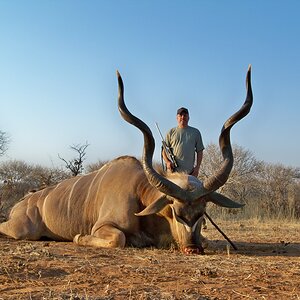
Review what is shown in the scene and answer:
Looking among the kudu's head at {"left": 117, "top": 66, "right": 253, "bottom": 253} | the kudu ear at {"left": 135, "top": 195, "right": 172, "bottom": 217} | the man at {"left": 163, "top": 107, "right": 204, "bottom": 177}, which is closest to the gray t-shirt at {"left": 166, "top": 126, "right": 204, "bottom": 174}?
the man at {"left": 163, "top": 107, "right": 204, "bottom": 177}

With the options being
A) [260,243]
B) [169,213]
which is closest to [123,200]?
[169,213]

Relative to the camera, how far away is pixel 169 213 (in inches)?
209

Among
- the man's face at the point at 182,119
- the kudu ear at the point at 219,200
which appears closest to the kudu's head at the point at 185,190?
the kudu ear at the point at 219,200

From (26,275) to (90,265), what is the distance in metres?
0.54

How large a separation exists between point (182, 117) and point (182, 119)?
0.08ft

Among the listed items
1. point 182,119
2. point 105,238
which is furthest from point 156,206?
point 182,119

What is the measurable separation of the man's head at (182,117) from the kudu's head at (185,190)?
89cm

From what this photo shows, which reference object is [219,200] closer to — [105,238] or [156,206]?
[156,206]

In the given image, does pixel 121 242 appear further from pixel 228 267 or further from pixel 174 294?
pixel 174 294

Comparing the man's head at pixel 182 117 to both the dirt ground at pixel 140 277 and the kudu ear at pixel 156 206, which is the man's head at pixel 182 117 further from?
the dirt ground at pixel 140 277

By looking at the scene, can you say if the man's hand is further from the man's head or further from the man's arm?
the man's head

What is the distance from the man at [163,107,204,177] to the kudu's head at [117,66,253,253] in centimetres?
68

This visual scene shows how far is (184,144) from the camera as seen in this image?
20.1 feet

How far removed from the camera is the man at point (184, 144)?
6.13m
